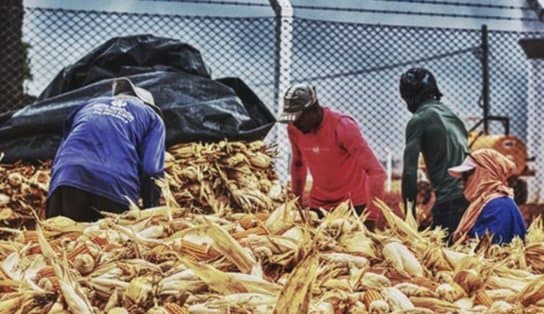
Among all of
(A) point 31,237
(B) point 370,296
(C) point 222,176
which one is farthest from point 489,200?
(B) point 370,296

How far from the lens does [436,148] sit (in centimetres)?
618

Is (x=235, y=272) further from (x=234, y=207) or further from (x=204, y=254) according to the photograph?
(x=234, y=207)

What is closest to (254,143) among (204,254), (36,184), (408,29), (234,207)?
(234,207)

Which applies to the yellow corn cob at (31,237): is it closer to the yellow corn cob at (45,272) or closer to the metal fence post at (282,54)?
the yellow corn cob at (45,272)

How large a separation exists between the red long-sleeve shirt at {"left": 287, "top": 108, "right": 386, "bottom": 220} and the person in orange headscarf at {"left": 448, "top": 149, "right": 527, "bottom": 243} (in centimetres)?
91

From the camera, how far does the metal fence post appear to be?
27.7ft

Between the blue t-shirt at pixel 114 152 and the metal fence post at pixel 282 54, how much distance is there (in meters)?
3.03

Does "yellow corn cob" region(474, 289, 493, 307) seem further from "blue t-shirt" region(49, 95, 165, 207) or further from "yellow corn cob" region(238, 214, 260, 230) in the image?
"blue t-shirt" region(49, 95, 165, 207)

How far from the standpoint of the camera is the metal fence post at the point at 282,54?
8.43 metres

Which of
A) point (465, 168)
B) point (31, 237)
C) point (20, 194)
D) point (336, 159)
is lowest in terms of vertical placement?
point (20, 194)

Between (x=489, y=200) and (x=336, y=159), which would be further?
(x=336, y=159)

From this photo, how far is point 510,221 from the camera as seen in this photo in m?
5.08

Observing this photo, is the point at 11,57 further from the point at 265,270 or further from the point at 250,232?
the point at 265,270

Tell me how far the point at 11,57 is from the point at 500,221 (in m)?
5.26
